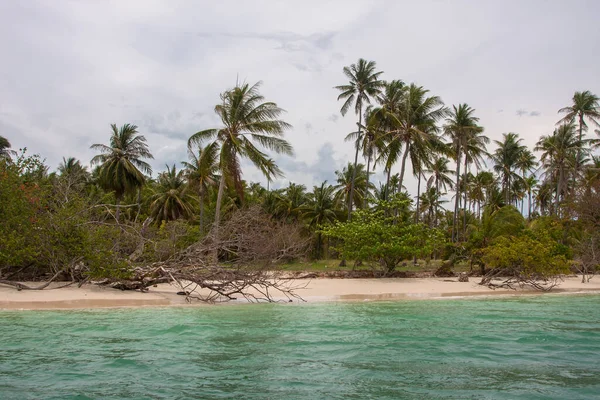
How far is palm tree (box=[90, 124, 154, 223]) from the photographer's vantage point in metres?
33.7

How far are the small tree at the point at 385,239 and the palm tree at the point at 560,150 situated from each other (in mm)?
22095

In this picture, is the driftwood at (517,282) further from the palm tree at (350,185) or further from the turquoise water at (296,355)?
the palm tree at (350,185)

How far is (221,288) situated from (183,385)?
9.13 meters

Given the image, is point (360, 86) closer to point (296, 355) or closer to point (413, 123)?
point (413, 123)

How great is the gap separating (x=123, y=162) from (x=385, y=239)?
2027 centimetres

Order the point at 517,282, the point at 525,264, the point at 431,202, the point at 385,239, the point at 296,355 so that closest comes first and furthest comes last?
the point at 296,355, the point at 525,264, the point at 517,282, the point at 385,239, the point at 431,202

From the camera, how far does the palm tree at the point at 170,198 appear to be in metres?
38.2

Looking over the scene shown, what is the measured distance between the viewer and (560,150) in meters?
40.5

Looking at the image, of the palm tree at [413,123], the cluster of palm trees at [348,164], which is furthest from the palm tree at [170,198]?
the palm tree at [413,123]

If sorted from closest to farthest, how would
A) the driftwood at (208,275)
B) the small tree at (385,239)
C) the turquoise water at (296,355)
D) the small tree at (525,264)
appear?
the turquoise water at (296,355)
the driftwood at (208,275)
the small tree at (525,264)
the small tree at (385,239)

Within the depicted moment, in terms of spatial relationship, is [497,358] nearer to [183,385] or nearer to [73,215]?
[183,385]

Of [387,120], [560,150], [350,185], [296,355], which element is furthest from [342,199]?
[296,355]

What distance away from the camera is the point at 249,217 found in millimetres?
18484

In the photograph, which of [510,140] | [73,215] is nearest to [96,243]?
[73,215]
